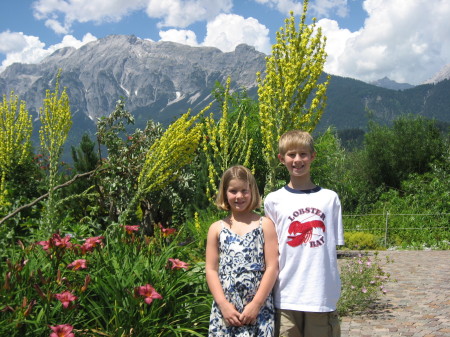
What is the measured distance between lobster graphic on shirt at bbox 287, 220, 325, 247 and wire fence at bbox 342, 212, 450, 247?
448 inches

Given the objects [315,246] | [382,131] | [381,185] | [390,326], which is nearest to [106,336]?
[315,246]

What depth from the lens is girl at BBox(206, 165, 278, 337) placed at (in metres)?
2.19

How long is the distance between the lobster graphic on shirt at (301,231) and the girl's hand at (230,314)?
1.43ft

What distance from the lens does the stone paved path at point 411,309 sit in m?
4.34

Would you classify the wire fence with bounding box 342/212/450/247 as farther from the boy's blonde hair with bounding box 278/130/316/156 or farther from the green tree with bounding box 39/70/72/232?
the boy's blonde hair with bounding box 278/130/316/156

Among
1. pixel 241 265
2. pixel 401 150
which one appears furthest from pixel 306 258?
pixel 401 150

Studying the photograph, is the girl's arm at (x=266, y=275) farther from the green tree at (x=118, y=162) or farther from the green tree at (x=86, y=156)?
the green tree at (x=86, y=156)

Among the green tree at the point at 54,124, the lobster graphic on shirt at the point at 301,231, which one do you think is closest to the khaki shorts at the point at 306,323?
the lobster graphic on shirt at the point at 301,231

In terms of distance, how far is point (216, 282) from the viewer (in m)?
2.27

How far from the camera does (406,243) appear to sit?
42.8ft

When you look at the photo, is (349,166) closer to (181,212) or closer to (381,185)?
(381,185)

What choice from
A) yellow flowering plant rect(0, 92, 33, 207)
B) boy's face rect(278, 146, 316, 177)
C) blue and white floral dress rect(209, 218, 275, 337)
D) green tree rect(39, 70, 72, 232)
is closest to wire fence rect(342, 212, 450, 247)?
yellow flowering plant rect(0, 92, 33, 207)

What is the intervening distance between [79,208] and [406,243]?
980 centimetres

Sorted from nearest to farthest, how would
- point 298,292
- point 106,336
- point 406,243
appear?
point 298,292 < point 106,336 < point 406,243
